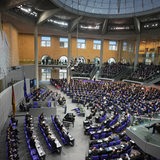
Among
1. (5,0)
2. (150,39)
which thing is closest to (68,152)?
(5,0)

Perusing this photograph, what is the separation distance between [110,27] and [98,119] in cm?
2346

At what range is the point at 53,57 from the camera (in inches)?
1476

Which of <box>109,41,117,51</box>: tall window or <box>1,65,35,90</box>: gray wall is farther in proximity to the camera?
<box>109,41,117,51</box>: tall window

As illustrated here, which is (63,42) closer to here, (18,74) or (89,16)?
(89,16)

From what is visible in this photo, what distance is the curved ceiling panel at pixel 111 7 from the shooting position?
2334 centimetres

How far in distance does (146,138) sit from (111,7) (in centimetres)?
2356

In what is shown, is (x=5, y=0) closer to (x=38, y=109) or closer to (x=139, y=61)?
(x=38, y=109)

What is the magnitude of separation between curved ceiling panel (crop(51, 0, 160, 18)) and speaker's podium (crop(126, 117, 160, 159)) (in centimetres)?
1912

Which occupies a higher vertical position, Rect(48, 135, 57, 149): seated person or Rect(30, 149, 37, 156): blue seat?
Rect(48, 135, 57, 149): seated person

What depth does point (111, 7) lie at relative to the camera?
26281 mm

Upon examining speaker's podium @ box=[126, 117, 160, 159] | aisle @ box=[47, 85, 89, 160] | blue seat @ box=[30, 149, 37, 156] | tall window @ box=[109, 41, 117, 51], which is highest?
tall window @ box=[109, 41, 117, 51]

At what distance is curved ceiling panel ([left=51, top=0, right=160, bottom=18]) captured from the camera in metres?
23.3

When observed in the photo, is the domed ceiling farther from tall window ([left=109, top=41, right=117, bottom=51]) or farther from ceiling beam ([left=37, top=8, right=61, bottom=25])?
tall window ([left=109, top=41, right=117, bottom=51])

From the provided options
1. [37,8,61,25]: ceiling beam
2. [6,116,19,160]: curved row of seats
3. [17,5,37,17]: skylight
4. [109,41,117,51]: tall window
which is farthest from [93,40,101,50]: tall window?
[6,116,19,160]: curved row of seats
